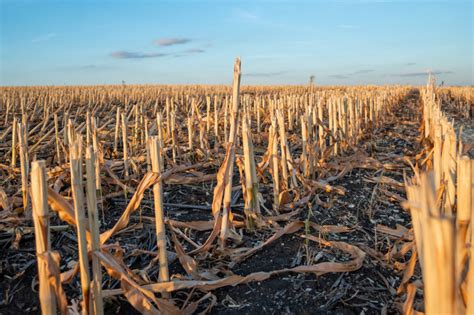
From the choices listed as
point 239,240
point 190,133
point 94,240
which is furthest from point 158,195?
point 190,133

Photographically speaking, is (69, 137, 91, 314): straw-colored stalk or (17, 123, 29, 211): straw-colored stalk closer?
(69, 137, 91, 314): straw-colored stalk

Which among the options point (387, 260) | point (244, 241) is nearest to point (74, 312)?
point (244, 241)

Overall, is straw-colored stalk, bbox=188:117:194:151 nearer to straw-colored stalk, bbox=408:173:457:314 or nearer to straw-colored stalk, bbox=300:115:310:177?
straw-colored stalk, bbox=300:115:310:177

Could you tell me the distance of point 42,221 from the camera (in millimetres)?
1536

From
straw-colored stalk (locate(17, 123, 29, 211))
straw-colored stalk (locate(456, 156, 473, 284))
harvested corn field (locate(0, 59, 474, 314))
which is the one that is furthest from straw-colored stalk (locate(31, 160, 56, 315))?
straw-colored stalk (locate(17, 123, 29, 211))

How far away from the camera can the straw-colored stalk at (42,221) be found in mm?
1496

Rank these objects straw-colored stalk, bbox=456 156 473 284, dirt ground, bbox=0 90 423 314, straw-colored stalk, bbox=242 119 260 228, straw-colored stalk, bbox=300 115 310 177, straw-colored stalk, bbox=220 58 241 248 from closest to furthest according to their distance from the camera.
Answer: straw-colored stalk, bbox=456 156 473 284 → dirt ground, bbox=0 90 423 314 → straw-colored stalk, bbox=220 58 241 248 → straw-colored stalk, bbox=242 119 260 228 → straw-colored stalk, bbox=300 115 310 177

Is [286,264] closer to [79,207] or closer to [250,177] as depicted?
[250,177]

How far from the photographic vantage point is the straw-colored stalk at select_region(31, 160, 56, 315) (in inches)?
58.9

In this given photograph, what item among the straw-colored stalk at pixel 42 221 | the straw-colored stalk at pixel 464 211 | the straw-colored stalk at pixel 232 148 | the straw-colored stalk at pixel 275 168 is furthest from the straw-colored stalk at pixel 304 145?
the straw-colored stalk at pixel 42 221

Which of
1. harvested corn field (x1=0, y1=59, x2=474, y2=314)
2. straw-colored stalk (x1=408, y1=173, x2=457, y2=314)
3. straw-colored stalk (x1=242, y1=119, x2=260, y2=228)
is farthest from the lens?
straw-colored stalk (x1=242, y1=119, x2=260, y2=228)

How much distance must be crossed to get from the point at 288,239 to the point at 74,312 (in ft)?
5.33

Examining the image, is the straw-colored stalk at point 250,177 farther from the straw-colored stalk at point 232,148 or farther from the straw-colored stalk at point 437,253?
the straw-colored stalk at point 437,253

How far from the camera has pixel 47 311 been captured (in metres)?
1.57
